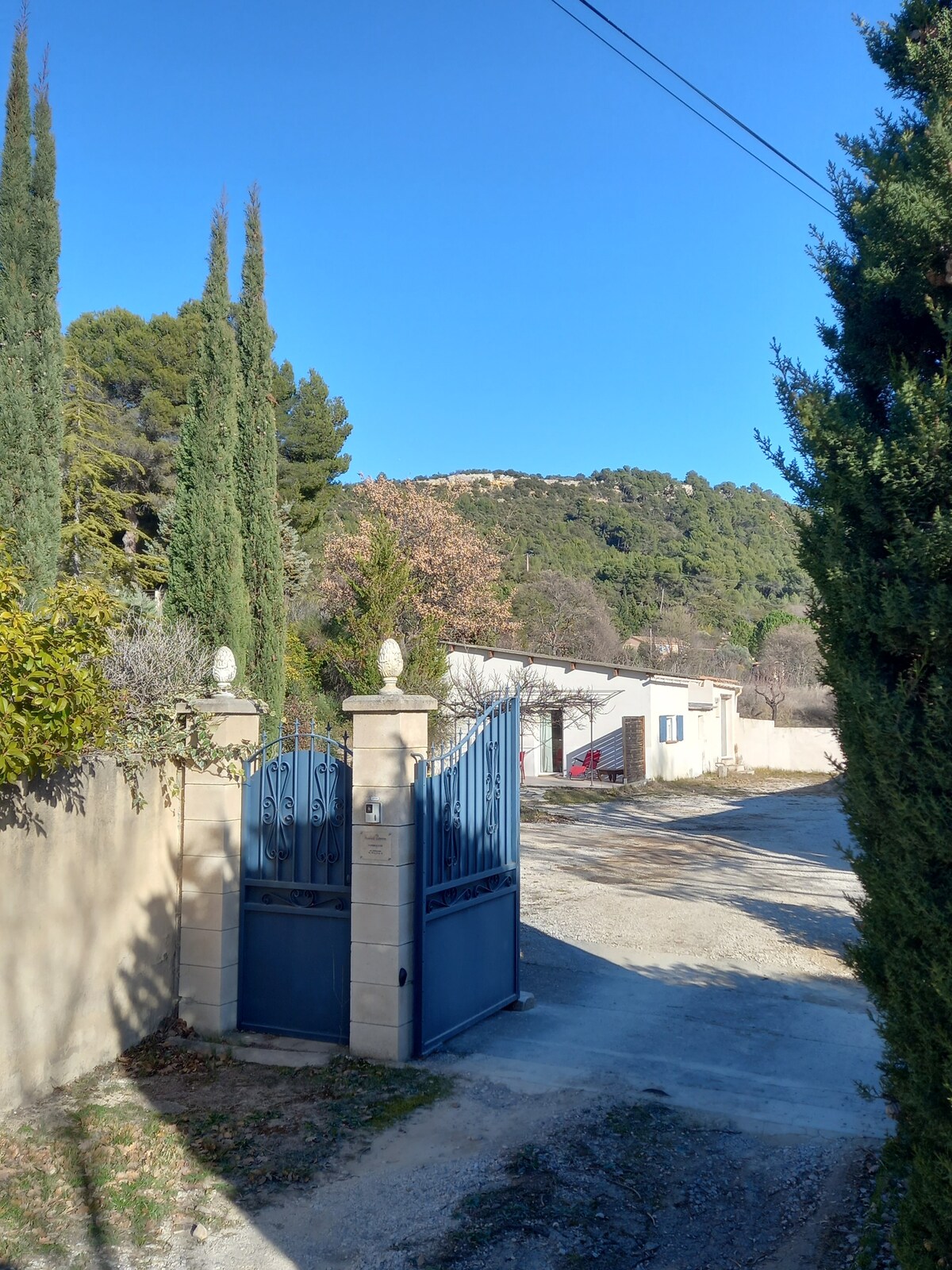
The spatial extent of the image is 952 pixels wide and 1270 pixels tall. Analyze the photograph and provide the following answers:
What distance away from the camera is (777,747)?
36.2m

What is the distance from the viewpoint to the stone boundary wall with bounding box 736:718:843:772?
35.8 m

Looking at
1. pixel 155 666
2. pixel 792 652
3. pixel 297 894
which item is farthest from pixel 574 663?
pixel 792 652

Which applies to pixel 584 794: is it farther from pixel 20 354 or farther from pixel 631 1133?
pixel 631 1133

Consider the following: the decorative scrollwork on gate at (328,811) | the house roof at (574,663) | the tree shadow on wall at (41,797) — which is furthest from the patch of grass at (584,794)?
the tree shadow on wall at (41,797)

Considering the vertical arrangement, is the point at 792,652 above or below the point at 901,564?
above

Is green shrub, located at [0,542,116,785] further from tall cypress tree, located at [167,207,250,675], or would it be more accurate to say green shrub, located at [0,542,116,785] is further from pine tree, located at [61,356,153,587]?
pine tree, located at [61,356,153,587]

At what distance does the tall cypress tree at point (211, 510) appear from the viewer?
15773 mm

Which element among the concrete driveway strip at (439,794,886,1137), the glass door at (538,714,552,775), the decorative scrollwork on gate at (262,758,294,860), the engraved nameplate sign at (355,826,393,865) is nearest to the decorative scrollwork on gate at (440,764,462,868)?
the engraved nameplate sign at (355,826,393,865)

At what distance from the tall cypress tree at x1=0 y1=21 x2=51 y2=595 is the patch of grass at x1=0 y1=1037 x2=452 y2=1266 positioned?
815cm

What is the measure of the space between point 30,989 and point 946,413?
5.16m

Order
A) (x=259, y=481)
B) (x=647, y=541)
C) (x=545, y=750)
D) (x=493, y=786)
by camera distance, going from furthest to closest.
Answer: (x=647, y=541)
(x=545, y=750)
(x=259, y=481)
(x=493, y=786)

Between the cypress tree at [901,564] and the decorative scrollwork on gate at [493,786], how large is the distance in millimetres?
3814

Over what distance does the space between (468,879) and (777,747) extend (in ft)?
104

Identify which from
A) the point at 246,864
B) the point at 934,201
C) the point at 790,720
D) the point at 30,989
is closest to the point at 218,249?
the point at 246,864
